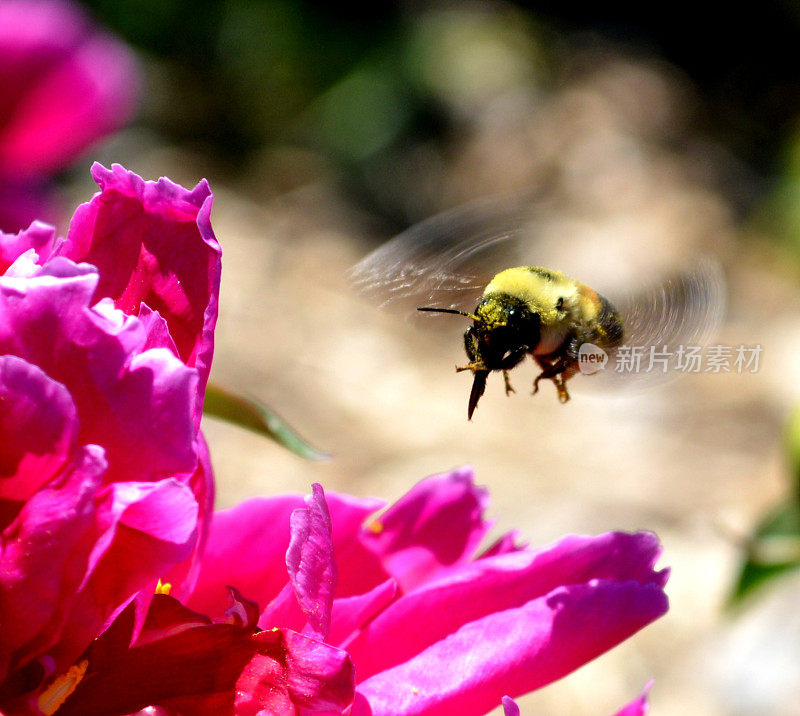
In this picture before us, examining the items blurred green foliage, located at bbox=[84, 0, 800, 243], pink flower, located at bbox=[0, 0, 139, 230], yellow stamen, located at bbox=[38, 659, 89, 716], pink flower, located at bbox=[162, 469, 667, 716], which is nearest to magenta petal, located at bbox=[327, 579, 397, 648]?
pink flower, located at bbox=[162, 469, 667, 716]

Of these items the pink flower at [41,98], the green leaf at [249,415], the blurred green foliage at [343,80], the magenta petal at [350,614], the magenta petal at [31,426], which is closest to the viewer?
the magenta petal at [31,426]

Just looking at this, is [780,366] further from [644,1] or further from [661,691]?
[644,1]

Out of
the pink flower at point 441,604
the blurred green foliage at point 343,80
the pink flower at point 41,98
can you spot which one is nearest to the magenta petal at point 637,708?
the pink flower at point 441,604

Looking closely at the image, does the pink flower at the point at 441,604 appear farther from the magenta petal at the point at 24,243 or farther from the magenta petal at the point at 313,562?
the magenta petal at the point at 24,243

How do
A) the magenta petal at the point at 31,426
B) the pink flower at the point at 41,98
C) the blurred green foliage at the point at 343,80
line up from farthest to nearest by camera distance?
the blurred green foliage at the point at 343,80
the pink flower at the point at 41,98
the magenta petal at the point at 31,426

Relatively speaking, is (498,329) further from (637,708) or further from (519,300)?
(637,708)

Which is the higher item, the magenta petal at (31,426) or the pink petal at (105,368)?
the pink petal at (105,368)

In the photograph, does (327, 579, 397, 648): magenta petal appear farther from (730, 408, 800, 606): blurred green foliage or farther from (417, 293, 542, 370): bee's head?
(730, 408, 800, 606): blurred green foliage
